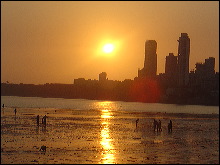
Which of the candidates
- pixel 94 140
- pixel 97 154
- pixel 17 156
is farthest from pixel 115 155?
pixel 94 140

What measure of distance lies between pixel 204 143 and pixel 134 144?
1052 cm

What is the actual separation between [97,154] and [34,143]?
10664mm

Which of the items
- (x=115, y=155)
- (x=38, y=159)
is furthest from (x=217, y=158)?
(x=38, y=159)

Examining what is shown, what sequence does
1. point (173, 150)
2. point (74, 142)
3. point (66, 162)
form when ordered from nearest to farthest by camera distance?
point (66, 162), point (173, 150), point (74, 142)

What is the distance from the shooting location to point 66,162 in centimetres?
3975

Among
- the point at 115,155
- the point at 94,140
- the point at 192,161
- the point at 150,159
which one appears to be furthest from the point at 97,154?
the point at 94,140

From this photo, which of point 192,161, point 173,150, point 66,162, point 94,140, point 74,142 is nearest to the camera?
point 66,162

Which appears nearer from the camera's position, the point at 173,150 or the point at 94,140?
the point at 173,150

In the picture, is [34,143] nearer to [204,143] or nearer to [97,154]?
[97,154]

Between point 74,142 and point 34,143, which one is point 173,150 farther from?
point 34,143

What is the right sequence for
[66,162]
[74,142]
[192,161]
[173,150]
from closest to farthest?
[66,162], [192,161], [173,150], [74,142]

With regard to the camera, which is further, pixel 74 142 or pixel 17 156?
pixel 74 142

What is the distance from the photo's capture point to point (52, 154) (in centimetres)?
4441

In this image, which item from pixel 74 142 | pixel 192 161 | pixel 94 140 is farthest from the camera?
pixel 94 140
